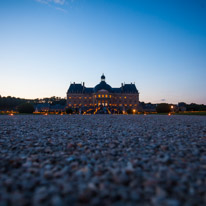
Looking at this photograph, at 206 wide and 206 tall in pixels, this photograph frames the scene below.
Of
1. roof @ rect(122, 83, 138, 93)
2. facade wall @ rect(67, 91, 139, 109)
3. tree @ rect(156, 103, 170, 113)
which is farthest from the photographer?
roof @ rect(122, 83, 138, 93)

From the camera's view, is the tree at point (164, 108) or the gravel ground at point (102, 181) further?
the tree at point (164, 108)

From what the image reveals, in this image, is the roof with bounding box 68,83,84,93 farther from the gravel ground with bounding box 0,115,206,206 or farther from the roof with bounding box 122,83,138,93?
the gravel ground with bounding box 0,115,206,206

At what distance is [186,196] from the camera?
2.46m

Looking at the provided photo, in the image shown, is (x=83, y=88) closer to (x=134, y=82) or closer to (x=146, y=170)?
(x=134, y=82)

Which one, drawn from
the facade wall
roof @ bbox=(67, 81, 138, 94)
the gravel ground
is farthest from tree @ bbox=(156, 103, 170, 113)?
the gravel ground

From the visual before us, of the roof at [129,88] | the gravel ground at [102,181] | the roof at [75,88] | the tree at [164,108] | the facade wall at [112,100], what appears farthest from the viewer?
the roof at [129,88]

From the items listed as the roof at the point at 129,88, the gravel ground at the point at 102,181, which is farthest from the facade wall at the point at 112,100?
the gravel ground at the point at 102,181

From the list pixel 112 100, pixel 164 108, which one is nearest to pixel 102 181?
pixel 164 108

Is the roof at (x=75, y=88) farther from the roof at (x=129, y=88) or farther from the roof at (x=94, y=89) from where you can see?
the roof at (x=129, y=88)

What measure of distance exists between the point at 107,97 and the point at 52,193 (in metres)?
91.7

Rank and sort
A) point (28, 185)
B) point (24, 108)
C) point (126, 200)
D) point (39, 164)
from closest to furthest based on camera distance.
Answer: point (126, 200) < point (28, 185) < point (39, 164) < point (24, 108)

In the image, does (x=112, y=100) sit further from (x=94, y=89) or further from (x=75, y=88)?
(x=75, y=88)

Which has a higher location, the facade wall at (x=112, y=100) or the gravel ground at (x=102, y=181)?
the facade wall at (x=112, y=100)

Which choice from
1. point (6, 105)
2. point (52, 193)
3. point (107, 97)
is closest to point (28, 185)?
point (52, 193)
